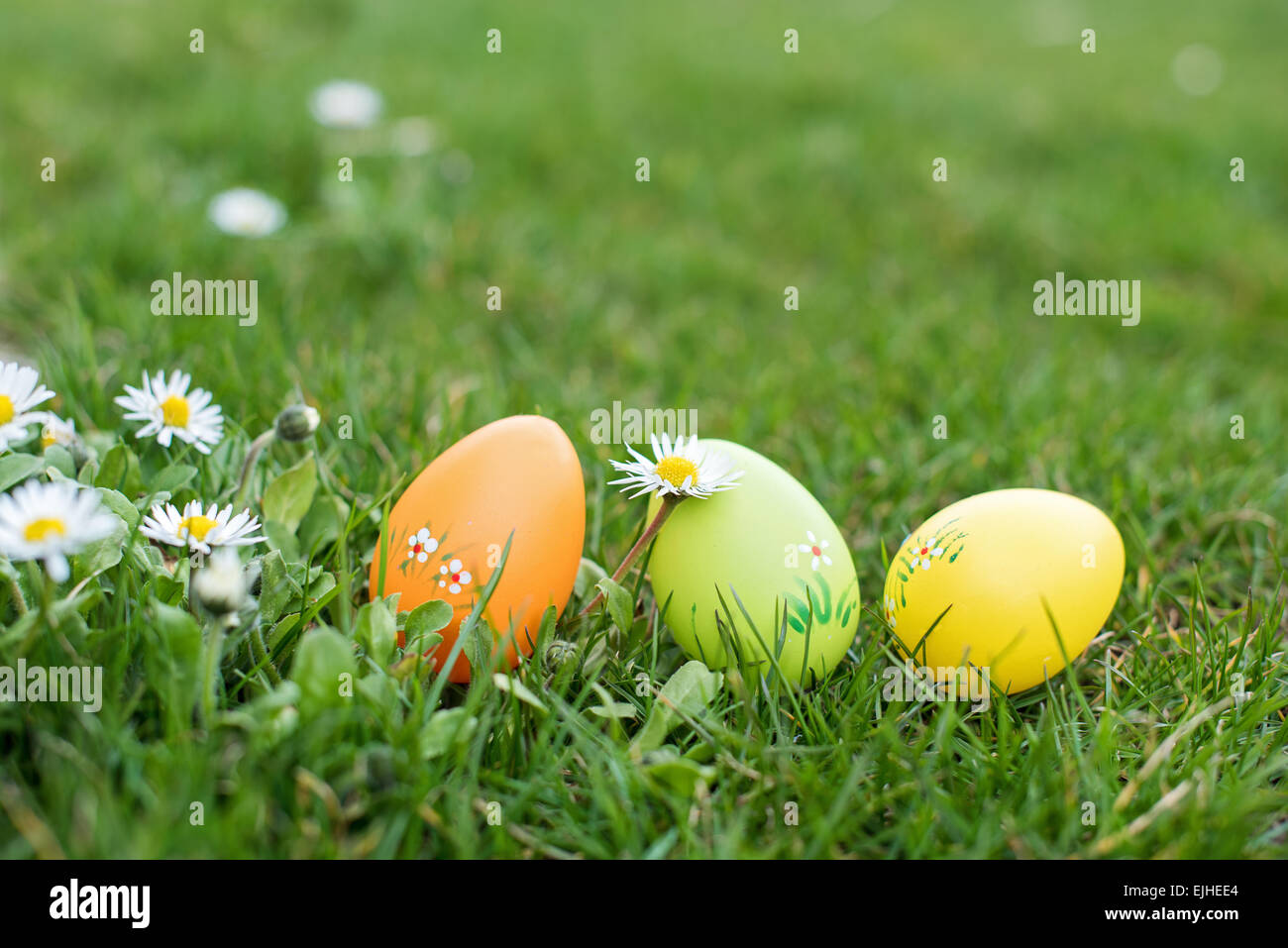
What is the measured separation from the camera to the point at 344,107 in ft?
10.6

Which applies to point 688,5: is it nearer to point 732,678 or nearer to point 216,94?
point 216,94

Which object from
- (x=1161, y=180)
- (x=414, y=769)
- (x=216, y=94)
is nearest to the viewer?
(x=414, y=769)

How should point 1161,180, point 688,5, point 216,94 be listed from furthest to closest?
point 688,5 → point 1161,180 → point 216,94

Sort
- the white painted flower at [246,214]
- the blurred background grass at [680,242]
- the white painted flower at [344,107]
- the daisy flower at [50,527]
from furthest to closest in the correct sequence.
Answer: the white painted flower at [344,107] < the white painted flower at [246,214] < the blurred background grass at [680,242] < the daisy flower at [50,527]

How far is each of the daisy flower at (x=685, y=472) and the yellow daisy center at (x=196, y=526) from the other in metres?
0.56

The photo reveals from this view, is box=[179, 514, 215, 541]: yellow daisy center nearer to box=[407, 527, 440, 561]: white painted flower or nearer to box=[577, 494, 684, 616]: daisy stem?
A: box=[407, 527, 440, 561]: white painted flower

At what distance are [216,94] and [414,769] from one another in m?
3.13

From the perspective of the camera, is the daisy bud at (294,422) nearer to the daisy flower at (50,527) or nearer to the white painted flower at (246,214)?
the daisy flower at (50,527)

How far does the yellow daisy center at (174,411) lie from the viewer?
143cm

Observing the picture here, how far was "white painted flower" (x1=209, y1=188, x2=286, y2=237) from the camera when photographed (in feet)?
8.78

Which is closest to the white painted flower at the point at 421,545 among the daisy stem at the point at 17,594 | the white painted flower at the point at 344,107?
the daisy stem at the point at 17,594

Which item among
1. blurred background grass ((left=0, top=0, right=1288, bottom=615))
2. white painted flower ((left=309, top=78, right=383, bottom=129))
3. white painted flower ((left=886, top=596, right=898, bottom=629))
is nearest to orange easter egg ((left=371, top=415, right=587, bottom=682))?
blurred background grass ((left=0, top=0, right=1288, bottom=615))

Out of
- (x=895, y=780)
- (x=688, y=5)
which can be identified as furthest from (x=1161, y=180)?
(x=895, y=780)

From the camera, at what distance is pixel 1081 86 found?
4578mm
